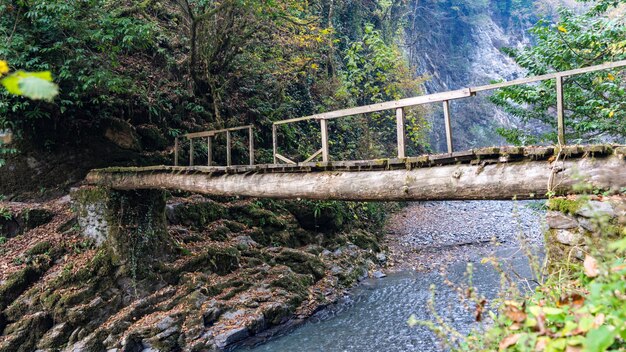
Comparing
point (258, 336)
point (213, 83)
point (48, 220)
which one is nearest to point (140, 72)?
point (213, 83)

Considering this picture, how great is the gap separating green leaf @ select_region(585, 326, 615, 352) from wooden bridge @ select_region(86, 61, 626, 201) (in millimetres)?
949

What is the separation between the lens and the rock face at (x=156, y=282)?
7.23 m

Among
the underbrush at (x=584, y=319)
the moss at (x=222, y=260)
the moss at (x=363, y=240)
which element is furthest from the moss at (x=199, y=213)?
the underbrush at (x=584, y=319)

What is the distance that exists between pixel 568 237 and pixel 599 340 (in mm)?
2844

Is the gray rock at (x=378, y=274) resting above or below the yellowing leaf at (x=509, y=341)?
below

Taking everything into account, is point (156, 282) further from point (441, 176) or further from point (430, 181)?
point (441, 176)

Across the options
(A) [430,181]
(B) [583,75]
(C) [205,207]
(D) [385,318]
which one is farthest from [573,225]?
→ (C) [205,207]

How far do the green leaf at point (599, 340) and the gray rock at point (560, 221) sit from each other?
2.78 metres

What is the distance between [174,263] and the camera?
920cm

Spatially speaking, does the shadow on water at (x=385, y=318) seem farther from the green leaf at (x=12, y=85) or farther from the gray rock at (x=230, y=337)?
the green leaf at (x=12, y=85)

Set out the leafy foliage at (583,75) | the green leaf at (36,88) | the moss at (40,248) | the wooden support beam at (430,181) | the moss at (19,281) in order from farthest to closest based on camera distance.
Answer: the moss at (40,248), the leafy foliage at (583,75), the moss at (19,281), the wooden support beam at (430,181), the green leaf at (36,88)

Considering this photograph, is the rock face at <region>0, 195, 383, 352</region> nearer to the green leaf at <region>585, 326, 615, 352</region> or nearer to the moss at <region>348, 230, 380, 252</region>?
the moss at <region>348, 230, 380, 252</region>

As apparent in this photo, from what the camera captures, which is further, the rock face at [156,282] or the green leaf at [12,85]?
the rock face at [156,282]

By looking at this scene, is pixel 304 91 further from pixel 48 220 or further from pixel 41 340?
pixel 41 340
